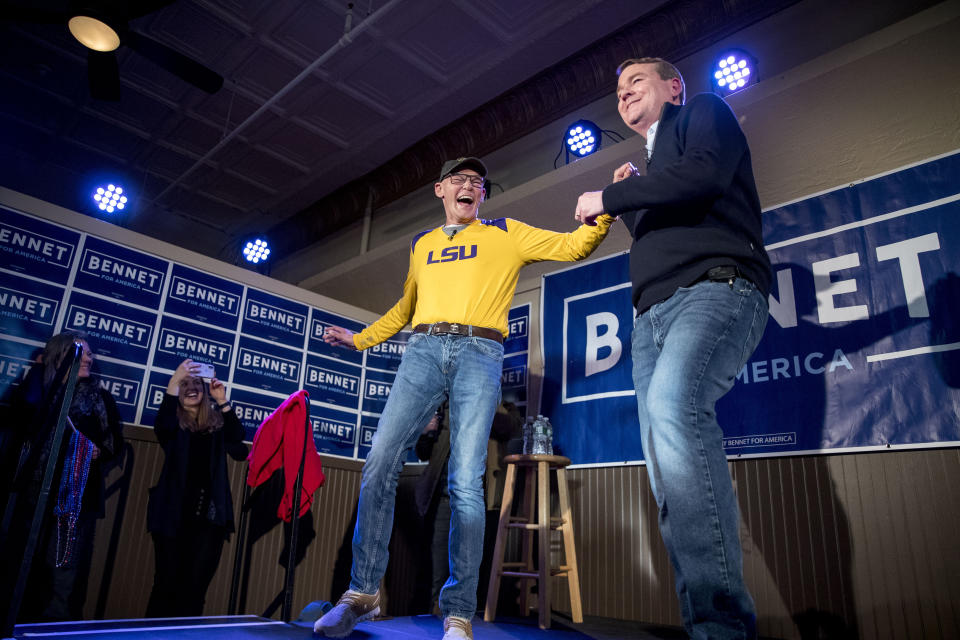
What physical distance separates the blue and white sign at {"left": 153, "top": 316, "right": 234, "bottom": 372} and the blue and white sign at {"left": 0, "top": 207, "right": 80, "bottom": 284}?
2.38ft

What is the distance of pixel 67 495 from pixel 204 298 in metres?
1.69

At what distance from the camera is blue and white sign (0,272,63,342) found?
12.4ft

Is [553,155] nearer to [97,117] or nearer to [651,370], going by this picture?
[651,370]

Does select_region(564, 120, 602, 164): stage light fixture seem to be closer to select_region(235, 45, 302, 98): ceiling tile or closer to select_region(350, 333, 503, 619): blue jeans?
select_region(235, 45, 302, 98): ceiling tile

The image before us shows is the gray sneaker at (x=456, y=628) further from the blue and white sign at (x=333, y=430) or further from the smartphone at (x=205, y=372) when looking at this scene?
the blue and white sign at (x=333, y=430)

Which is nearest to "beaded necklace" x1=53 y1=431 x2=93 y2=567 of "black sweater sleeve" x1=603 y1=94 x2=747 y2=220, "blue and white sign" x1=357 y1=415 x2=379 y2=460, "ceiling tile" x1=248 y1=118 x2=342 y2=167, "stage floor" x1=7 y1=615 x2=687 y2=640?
"stage floor" x1=7 y1=615 x2=687 y2=640

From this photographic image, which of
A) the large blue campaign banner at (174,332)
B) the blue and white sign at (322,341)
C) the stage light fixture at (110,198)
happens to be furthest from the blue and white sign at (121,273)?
the stage light fixture at (110,198)

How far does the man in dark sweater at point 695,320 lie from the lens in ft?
4.07

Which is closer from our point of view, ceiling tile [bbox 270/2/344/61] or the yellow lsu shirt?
the yellow lsu shirt

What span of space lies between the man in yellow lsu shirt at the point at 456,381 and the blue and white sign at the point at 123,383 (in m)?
2.72

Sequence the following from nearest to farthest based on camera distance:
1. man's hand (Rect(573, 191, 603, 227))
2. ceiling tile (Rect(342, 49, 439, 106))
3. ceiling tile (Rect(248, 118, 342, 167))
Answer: man's hand (Rect(573, 191, 603, 227)), ceiling tile (Rect(342, 49, 439, 106)), ceiling tile (Rect(248, 118, 342, 167))

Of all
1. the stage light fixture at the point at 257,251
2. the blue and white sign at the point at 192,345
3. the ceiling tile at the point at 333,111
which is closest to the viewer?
the blue and white sign at the point at 192,345

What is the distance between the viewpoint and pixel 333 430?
5191 millimetres

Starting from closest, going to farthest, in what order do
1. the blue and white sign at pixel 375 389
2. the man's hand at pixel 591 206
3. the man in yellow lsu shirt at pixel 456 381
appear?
the man's hand at pixel 591 206 < the man in yellow lsu shirt at pixel 456 381 < the blue and white sign at pixel 375 389
